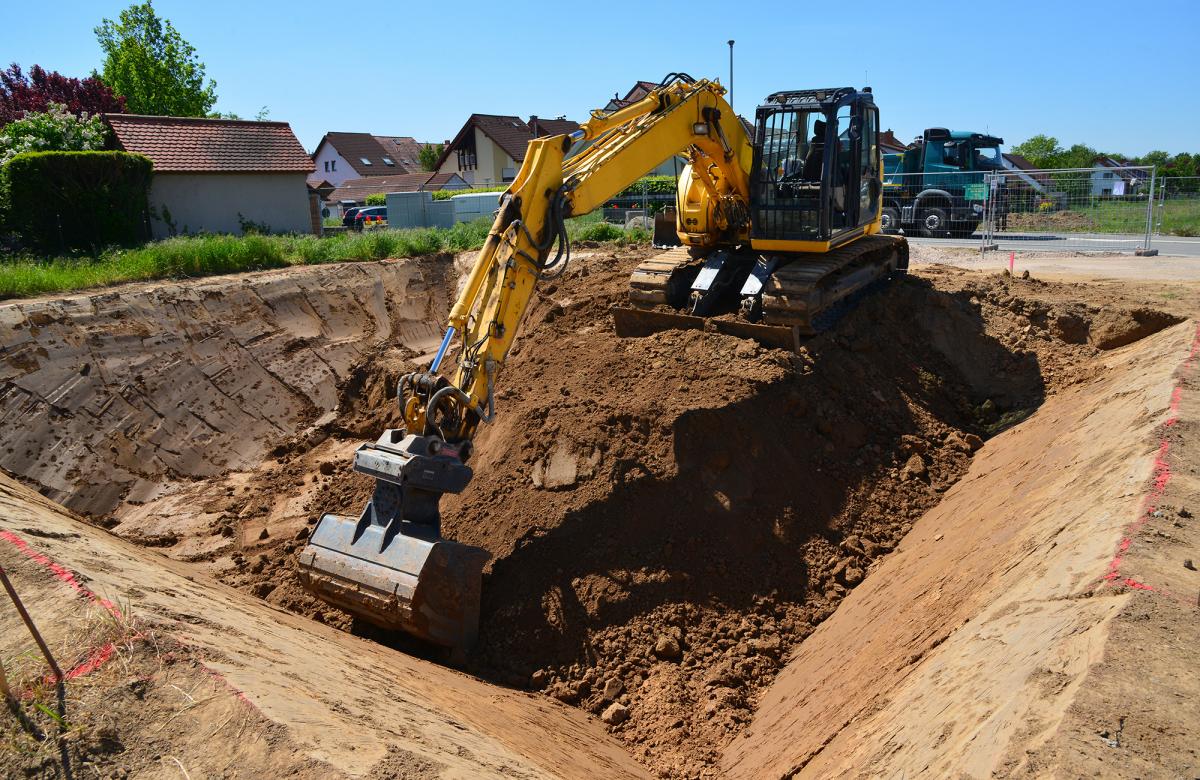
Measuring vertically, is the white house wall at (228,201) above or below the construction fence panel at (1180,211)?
above

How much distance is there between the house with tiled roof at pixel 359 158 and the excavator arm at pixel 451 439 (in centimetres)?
5068

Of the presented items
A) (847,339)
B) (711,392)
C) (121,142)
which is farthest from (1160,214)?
(121,142)

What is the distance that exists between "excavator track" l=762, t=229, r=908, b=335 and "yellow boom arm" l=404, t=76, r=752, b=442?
5.81ft

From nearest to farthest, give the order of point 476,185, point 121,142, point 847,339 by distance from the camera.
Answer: point 847,339
point 121,142
point 476,185

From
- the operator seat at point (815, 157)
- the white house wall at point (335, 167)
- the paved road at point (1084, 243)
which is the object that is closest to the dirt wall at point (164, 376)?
the operator seat at point (815, 157)

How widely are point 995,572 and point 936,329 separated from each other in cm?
586

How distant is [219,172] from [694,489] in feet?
60.8

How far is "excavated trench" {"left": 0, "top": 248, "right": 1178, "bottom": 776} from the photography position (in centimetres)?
564

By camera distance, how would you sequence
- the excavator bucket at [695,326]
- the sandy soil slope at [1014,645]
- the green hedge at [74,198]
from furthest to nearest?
1. the green hedge at [74,198]
2. the excavator bucket at [695,326]
3. the sandy soil slope at [1014,645]

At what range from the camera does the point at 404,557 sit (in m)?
5.30

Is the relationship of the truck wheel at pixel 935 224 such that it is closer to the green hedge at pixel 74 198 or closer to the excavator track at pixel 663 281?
the excavator track at pixel 663 281

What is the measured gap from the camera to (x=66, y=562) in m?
4.29

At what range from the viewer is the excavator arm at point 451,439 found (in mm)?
5320

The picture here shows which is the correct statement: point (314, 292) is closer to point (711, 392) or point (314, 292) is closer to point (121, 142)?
point (711, 392)
